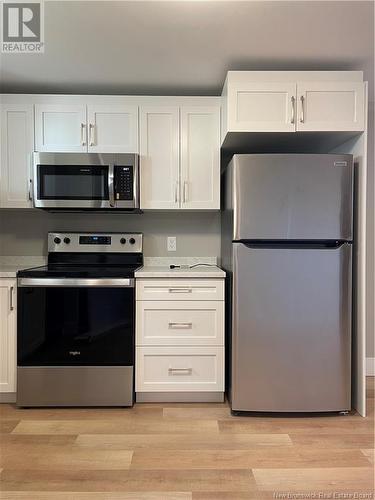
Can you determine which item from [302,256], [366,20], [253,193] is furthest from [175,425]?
[366,20]

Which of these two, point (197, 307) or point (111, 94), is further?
point (111, 94)

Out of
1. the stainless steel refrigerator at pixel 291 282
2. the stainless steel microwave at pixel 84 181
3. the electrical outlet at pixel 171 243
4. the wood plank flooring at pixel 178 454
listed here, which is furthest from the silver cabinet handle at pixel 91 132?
the wood plank flooring at pixel 178 454

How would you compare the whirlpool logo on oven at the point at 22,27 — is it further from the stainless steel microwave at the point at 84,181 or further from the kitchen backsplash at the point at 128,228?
the kitchen backsplash at the point at 128,228

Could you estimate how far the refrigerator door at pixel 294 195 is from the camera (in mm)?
1985

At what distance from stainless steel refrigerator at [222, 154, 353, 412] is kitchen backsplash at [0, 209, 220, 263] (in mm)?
744

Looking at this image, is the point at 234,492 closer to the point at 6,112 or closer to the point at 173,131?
the point at 173,131

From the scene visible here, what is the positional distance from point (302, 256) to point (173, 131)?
1.30m

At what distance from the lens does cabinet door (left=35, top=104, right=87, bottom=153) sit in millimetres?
2389

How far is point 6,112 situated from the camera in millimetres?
2391

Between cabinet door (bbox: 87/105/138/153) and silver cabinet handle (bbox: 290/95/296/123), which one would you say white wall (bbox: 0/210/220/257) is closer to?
cabinet door (bbox: 87/105/138/153)

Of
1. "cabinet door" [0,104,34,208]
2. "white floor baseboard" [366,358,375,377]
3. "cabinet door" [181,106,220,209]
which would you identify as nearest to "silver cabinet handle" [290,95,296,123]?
"cabinet door" [181,106,220,209]

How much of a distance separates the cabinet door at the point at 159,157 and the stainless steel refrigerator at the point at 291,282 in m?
0.59

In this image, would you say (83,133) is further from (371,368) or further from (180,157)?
(371,368)

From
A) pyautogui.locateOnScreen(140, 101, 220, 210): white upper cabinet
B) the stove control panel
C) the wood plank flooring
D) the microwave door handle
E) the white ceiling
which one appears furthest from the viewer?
the stove control panel
